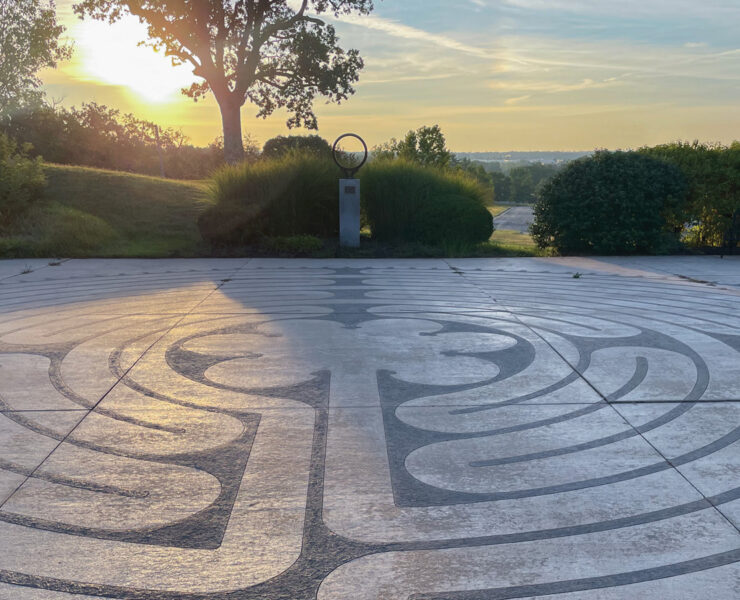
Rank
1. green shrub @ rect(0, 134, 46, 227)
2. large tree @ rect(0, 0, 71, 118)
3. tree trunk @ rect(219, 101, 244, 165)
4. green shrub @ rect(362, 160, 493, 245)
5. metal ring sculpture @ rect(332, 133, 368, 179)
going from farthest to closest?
large tree @ rect(0, 0, 71, 118), tree trunk @ rect(219, 101, 244, 165), green shrub @ rect(0, 134, 46, 227), green shrub @ rect(362, 160, 493, 245), metal ring sculpture @ rect(332, 133, 368, 179)

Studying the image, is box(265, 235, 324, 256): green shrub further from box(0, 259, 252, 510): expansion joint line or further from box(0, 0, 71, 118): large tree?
box(0, 0, 71, 118): large tree

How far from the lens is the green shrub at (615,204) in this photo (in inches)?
475

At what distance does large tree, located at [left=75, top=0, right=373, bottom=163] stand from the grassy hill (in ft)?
24.2

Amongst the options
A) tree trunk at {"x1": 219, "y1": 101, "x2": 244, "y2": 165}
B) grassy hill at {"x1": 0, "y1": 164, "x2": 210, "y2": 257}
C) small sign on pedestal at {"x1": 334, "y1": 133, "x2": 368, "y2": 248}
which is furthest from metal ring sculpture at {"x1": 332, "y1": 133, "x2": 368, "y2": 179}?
tree trunk at {"x1": 219, "y1": 101, "x2": 244, "y2": 165}

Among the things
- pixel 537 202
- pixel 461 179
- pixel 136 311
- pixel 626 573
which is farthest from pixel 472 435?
pixel 461 179

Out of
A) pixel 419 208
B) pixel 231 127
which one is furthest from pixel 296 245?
pixel 231 127

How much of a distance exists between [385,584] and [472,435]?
55.1 inches

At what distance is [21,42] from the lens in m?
35.5

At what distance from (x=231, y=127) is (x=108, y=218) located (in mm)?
10584

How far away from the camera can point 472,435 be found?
3.67 metres

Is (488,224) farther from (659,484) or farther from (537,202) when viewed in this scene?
(659,484)

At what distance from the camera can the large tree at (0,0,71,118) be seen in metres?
34.9

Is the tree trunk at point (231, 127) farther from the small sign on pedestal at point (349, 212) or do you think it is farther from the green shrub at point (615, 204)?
the green shrub at point (615, 204)

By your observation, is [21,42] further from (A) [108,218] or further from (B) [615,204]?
(B) [615,204]
